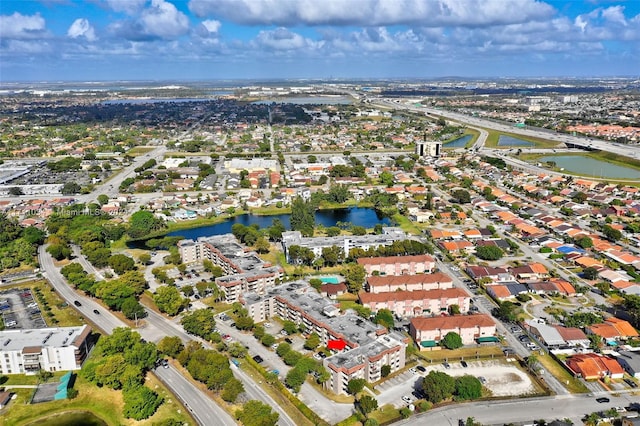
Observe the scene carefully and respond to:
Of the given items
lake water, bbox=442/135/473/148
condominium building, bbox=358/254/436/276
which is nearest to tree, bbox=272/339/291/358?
condominium building, bbox=358/254/436/276

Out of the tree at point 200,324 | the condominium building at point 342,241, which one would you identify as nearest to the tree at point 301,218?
the condominium building at point 342,241

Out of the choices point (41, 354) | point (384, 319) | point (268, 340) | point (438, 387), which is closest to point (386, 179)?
point (384, 319)

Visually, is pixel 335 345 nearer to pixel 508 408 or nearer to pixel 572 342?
pixel 508 408

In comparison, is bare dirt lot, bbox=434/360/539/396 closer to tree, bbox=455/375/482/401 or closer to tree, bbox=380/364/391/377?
tree, bbox=455/375/482/401

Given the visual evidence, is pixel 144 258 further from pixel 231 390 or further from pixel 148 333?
pixel 231 390

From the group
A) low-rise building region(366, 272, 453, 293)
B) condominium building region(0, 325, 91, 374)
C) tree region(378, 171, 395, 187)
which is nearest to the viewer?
condominium building region(0, 325, 91, 374)
